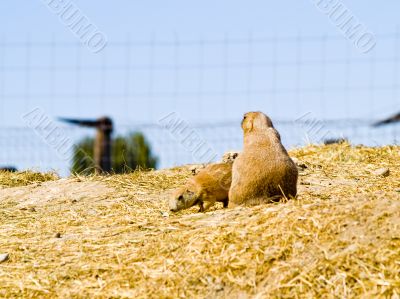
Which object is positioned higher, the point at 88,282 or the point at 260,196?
the point at 260,196

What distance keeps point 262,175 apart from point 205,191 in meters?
0.63

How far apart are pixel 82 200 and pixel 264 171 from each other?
2253 mm

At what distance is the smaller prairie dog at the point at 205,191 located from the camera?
6.90 metres

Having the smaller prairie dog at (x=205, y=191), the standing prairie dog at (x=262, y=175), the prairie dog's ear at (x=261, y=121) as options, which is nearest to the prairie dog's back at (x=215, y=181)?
the smaller prairie dog at (x=205, y=191)

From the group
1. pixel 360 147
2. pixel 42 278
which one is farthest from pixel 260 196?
pixel 360 147

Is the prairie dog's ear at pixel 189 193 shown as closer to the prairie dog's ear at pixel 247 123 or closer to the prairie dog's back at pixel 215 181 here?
the prairie dog's back at pixel 215 181

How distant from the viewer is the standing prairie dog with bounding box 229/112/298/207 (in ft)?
21.3

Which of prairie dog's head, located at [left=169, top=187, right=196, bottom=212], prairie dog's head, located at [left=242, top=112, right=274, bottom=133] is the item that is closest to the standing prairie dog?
prairie dog's head, located at [left=242, top=112, right=274, bottom=133]

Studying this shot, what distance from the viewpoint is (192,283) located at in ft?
17.2

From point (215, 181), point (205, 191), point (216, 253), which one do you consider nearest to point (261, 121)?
point (215, 181)

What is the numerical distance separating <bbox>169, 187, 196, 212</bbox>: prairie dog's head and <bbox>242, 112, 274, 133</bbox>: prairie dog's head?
661mm

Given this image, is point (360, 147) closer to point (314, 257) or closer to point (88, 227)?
point (88, 227)

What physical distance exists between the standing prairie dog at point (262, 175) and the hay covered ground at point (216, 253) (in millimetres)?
275

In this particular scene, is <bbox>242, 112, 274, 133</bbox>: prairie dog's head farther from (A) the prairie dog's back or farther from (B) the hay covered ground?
(B) the hay covered ground
